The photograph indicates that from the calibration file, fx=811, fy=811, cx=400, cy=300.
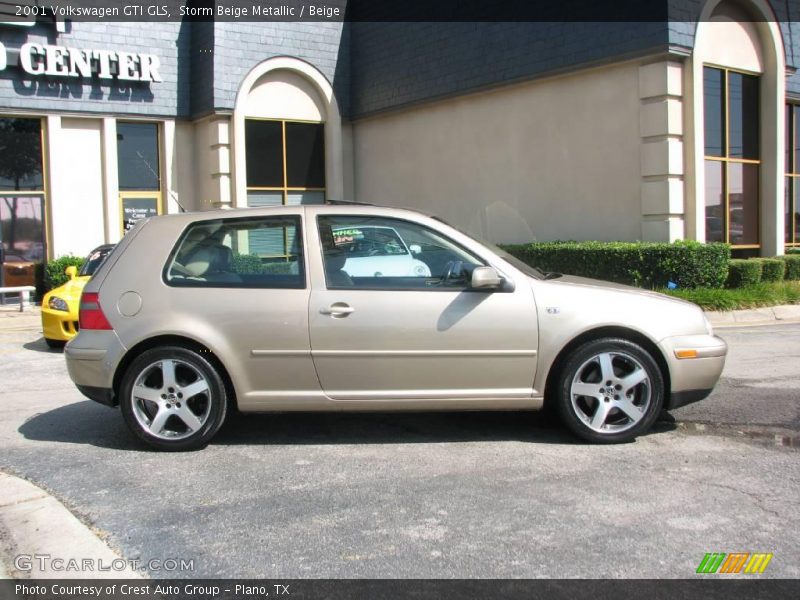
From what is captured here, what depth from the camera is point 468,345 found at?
5.32m

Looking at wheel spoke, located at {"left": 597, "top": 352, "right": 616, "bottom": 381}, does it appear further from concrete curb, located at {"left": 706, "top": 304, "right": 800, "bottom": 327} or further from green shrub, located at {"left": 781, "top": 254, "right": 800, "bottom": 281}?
green shrub, located at {"left": 781, "top": 254, "right": 800, "bottom": 281}

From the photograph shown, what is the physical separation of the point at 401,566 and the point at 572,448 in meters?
2.09

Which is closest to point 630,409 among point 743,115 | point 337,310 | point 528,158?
point 337,310

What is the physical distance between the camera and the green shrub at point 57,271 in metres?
16.8

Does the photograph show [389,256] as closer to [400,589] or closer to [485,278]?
[485,278]

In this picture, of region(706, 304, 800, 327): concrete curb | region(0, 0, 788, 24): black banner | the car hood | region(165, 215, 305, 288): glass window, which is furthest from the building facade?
region(165, 215, 305, 288): glass window

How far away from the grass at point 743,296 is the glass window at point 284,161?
9.83m

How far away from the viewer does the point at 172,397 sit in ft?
17.8

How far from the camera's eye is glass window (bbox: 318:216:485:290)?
544cm

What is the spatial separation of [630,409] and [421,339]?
1.46 meters

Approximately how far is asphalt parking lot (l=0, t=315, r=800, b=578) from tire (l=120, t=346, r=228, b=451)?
0.15 metres

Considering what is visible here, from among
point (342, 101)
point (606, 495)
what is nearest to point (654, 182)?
point (342, 101)

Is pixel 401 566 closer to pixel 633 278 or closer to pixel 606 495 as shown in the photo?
pixel 606 495

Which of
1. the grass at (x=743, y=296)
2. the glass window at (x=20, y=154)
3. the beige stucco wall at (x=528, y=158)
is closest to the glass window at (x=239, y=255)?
the grass at (x=743, y=296)
